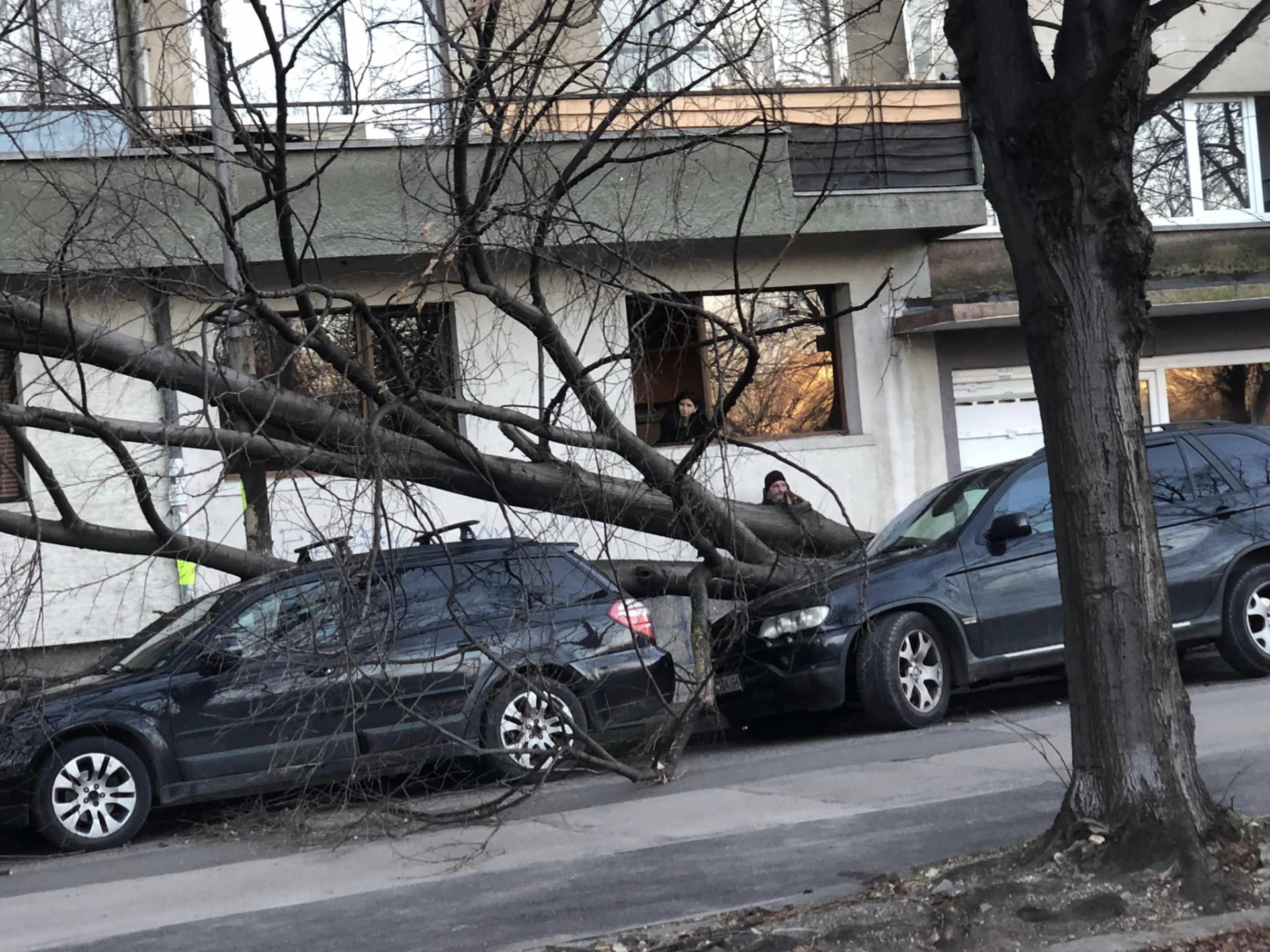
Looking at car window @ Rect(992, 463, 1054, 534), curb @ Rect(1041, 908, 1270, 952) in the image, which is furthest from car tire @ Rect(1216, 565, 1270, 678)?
curb @ Rect(1041, 908, 1270, 952)

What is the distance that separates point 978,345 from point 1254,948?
12429 millimetres

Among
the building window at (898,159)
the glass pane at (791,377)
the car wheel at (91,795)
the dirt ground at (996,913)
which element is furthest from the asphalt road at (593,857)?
the building window at (898,159)

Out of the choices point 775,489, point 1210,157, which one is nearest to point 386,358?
point 775,489

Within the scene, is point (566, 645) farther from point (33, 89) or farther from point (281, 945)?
point (33, 89)

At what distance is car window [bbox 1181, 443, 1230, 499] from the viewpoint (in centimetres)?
1120

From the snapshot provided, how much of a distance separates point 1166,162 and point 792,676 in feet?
34.9

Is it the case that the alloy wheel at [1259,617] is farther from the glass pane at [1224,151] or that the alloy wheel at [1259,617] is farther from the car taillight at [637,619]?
the glass pane at [1224,151]

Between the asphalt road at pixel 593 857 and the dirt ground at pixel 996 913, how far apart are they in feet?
1.81

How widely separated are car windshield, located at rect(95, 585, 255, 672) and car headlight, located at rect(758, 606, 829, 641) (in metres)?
3.75

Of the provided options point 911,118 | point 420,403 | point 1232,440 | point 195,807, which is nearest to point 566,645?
point 420,403

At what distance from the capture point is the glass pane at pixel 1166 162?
17438mm

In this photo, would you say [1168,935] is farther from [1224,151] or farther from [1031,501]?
[1224,151]

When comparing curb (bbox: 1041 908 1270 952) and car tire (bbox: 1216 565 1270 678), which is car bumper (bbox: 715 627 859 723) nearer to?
car tire (bbox: 1216 565 1270 678)

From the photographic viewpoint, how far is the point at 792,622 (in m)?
10.4
